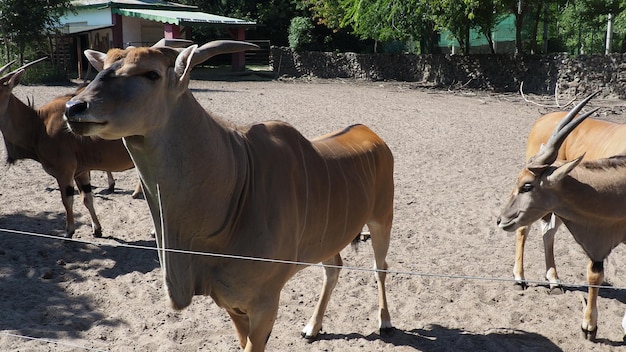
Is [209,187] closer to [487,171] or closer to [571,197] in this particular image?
[571,197]

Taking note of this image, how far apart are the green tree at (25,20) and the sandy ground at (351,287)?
15.2 m

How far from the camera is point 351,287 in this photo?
526 centimetres

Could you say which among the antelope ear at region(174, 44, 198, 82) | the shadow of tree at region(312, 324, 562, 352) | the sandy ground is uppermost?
the antelope ear at region(174, 44, 198, 82)

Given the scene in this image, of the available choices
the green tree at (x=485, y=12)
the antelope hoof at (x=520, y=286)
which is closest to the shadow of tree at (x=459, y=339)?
the antelope hoof at (x=520, y=286)

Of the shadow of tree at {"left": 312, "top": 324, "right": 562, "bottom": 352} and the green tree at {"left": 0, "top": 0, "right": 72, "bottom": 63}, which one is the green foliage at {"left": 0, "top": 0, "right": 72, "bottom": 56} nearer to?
the green tree at {"left": 0, "top": 0, "right": 72, "bottom": 63}

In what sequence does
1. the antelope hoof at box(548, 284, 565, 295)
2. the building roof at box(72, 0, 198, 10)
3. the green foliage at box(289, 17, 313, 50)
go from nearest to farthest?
the antelope hoof at box(548, 284, 565, 295) < the building roof at box(72, 0, 198, 10) < the green foliage at box(289, 17, 313, 50)

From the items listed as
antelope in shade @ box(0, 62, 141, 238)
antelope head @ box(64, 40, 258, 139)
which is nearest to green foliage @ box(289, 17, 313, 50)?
antelope in shade @ box(0, 62, 141, 238)

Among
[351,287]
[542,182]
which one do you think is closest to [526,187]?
[542,182]

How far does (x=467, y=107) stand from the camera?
58.9ft

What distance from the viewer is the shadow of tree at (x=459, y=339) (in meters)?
4.29

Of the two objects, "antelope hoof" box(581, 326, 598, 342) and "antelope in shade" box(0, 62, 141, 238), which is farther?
"antelope in shade" box(0, 62, 141, 238)

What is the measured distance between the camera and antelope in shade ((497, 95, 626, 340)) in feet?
13.5

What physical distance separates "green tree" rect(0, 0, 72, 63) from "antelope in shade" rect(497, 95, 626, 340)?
22.1 metres

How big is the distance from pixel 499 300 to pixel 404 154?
19.4 feet
